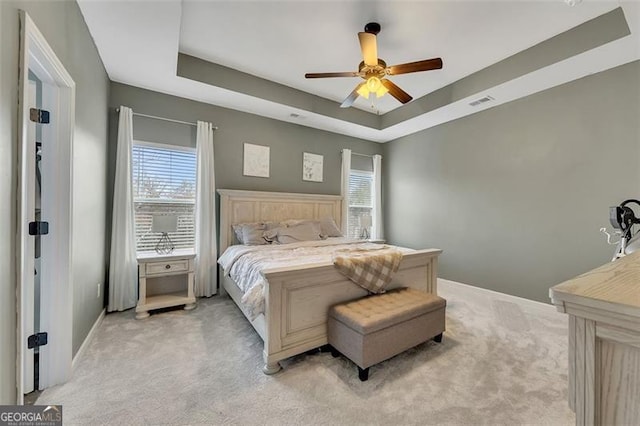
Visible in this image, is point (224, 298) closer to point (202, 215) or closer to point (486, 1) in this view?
point (202, 215)

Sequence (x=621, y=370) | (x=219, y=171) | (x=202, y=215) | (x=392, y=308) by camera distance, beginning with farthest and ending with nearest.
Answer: (x=219, y=171) < (x=202, y=215) < (x=392, y=308) < (x=621, y=370)

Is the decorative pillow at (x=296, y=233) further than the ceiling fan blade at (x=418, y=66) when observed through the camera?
Yes

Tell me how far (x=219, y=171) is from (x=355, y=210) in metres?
2.77

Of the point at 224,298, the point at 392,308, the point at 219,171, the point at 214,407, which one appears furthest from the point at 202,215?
the point at 392,308

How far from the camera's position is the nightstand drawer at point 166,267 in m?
2.96

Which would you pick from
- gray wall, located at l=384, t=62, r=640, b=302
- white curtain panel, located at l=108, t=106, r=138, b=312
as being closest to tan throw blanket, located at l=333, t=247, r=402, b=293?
gray wall, located at l=384, t=62, r=640, b=302

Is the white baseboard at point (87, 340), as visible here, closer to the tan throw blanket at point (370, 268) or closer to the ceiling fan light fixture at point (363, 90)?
the tan throw blanket at point (370, 268)

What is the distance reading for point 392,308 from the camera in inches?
83.1

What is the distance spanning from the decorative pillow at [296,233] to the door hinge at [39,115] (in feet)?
7.86

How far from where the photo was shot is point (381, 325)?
1921 millimetres

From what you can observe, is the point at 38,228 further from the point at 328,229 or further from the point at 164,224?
the point at 328,229

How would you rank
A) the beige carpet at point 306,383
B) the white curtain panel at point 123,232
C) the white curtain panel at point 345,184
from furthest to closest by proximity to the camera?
1. the white curtain panel at point 345,184
2. the white curtain panel at point 123,232
3. the beige carpet at point 306,383

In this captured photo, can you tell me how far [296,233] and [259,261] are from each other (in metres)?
1.29

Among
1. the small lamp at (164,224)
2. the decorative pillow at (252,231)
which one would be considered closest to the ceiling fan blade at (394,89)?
the decorative pillow at (252,231)
